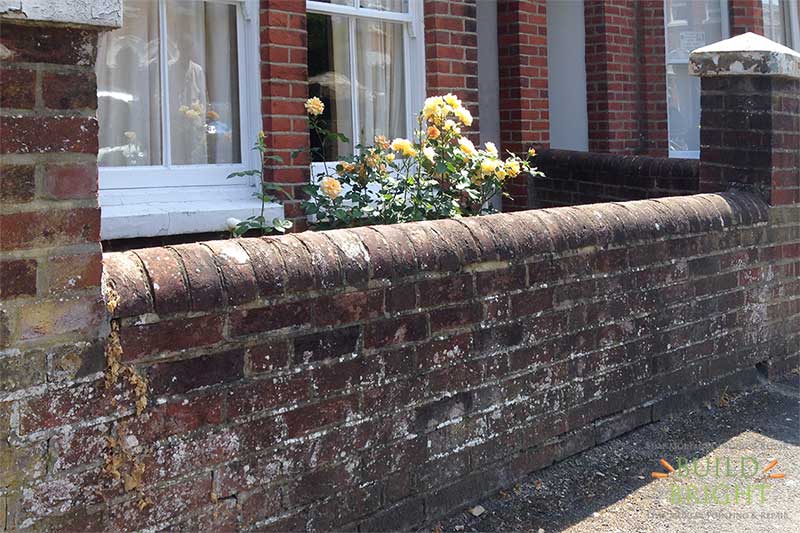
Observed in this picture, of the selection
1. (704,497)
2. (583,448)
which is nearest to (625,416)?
(583,448)

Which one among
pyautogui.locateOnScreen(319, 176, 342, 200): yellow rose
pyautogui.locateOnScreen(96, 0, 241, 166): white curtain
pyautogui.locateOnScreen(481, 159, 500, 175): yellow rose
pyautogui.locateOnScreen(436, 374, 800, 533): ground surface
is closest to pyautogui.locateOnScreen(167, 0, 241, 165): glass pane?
pyautogui.locateOnScreen(96, 0, 241, 166): white curtain

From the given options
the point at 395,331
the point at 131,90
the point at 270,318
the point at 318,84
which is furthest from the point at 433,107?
the point at 270,318

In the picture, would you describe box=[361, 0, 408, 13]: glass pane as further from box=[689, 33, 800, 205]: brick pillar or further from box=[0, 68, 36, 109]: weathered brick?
box=[0, 68, 36, 109]: weathered brick

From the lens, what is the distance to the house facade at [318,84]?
15.7ft

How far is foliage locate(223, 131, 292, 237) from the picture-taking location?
4.45 metres

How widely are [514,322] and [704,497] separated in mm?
1080

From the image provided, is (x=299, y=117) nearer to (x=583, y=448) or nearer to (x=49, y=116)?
(x=583, y=448)

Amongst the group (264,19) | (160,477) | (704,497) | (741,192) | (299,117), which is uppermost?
(264,19)

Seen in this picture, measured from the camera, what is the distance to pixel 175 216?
4.63m

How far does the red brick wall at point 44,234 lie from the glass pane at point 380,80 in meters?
3.47

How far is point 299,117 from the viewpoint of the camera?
5258 mm

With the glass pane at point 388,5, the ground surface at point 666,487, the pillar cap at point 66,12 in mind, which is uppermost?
the glass pane at point 388,5

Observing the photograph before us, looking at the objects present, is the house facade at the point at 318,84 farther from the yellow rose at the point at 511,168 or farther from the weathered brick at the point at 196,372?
the weathered brick at the point at 196,372

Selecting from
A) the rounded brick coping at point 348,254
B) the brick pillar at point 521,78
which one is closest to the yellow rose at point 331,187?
the rounded brick coping at point 348,254
